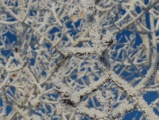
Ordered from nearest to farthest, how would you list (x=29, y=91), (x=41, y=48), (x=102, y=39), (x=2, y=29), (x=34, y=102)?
(x=102, y=39), (x=34, y=102), (x=29, y=91), (x=41, y=48), (x=2, y=29)

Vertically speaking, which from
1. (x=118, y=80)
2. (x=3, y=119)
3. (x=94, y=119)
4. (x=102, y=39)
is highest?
(x=102, y=39)

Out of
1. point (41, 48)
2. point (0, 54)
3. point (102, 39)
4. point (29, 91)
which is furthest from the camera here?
point (0, 54)

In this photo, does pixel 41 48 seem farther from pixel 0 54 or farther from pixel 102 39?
pixel 102 39

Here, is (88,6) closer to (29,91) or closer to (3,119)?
(3,119)

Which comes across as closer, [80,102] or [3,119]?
[80,102]

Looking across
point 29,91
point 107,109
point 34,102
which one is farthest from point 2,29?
point 107,109

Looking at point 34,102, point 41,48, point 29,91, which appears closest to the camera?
point 34,102

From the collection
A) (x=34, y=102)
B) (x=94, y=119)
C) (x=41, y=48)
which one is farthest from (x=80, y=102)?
(x=41, y=48)

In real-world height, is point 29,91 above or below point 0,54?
below

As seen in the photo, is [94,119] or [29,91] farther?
[29,91]
